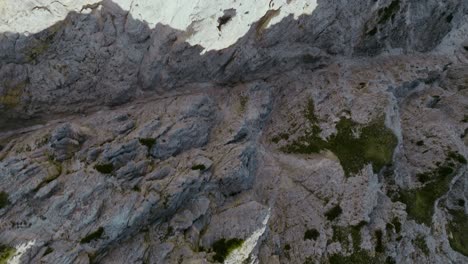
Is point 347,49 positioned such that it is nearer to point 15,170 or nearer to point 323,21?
point 323,21

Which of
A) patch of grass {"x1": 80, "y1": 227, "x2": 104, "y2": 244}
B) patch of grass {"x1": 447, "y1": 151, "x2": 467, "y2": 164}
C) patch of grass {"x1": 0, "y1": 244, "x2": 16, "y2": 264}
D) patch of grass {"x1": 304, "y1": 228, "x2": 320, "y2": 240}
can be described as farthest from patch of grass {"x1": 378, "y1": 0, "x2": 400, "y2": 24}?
patch of grass {"x1": 0, "y1": 244, "x2": 16, "y2": 264}

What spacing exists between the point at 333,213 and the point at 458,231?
1477 centimetres

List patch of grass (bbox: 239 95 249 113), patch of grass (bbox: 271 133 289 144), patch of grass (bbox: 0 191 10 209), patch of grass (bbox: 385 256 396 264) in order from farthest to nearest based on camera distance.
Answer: patch of grass (bbox: 271 133 289 144), patch of grass (bbox: 239 95 249 113), patch of grass (bbox: 385 256 396 264), patch of grass (bbox: 0 191 10 209)

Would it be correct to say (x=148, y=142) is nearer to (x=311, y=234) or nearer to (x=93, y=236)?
(x=93, y=236)

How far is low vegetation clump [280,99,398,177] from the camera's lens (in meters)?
38.0

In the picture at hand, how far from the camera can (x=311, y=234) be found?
33906mm

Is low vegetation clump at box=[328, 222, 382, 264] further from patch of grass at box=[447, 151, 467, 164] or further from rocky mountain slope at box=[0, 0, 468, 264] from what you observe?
patch of grass at box=[447, 151, 467, 164]

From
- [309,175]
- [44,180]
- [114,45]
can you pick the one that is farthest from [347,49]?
[44,180]

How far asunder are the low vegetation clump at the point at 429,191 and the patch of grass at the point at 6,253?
35.0 metres

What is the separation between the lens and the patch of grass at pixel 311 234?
33.8m

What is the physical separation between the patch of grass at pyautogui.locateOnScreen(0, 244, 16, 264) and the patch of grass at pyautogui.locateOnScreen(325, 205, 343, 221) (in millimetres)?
26517

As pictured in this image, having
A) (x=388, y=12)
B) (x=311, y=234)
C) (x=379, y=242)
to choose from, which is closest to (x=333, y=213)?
(x=311, y=234)

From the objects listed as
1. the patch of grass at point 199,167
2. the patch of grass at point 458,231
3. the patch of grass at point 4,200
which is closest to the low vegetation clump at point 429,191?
the patch of grass at point 458,231

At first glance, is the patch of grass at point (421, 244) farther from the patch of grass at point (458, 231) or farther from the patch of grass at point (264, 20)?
the patch of grass at point (264, 20)
